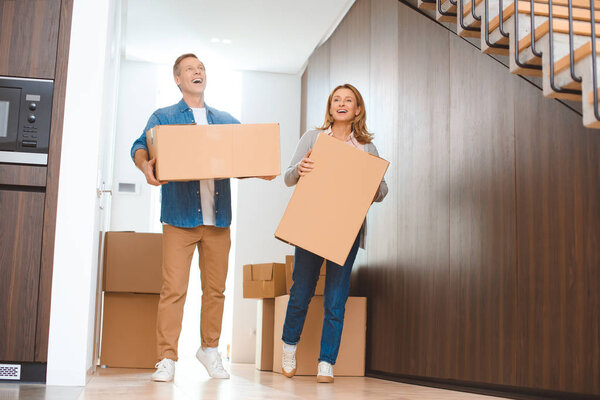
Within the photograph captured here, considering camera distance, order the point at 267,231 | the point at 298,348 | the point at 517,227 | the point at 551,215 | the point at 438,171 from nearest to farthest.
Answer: the point at 551,215
the point at 517,227
the point at 438,171
the point at 298,348
the point at 267,231

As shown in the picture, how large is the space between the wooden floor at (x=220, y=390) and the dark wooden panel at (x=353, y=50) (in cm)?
185

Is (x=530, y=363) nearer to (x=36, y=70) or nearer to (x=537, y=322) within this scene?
(x=537, y=322)

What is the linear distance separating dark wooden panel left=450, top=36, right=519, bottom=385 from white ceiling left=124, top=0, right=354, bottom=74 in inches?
69.8

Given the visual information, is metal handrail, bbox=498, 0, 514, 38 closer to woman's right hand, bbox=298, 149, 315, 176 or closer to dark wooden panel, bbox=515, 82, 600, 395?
dark wooden panel, bbox=515, 82, 600, 395

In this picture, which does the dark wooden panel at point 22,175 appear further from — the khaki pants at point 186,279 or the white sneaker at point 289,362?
the white sneaker at point 289,362

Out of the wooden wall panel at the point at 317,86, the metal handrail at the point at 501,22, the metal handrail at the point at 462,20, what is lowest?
the metal handrail at the point at 501,22

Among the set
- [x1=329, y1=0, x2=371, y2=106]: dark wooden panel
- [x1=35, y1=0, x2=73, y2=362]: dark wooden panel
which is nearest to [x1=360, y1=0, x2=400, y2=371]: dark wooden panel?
[x1=329, y1=0, x2=371, y2=106]: dark wooden panel

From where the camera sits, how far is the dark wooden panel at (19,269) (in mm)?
2299

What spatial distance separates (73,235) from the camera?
2.34 meters

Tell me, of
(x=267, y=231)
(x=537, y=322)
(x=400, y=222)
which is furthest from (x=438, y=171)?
(x=267, y=231)

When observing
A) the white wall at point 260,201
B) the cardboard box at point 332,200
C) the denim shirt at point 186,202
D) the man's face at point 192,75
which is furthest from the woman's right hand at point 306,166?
the white wall at point 260,201

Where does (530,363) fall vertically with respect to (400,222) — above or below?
below

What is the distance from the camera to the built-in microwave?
7.85 ft

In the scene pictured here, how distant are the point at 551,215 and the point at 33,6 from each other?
199cm
